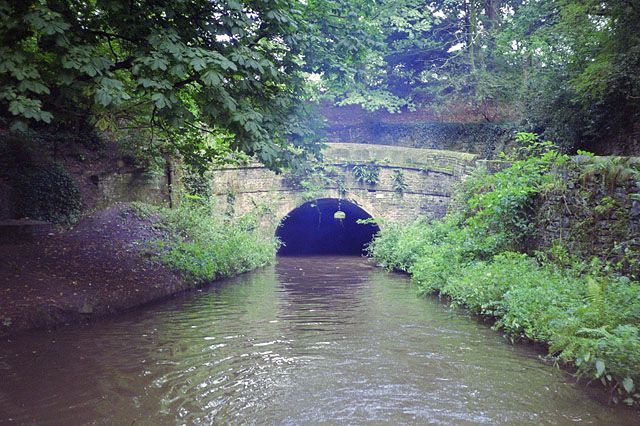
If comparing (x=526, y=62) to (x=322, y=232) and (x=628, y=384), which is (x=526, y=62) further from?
(x=628, y=384)

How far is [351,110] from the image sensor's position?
28.1 m

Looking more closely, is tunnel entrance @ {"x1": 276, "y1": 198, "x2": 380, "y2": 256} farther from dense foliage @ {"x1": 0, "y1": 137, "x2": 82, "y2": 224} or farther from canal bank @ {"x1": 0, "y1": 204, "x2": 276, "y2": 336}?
dense foliage @ {"x1": 0, "y1": 137, "x2": 82, "y2": 224}

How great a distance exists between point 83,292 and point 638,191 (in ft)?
24.0

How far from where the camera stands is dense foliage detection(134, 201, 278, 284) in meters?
10.6

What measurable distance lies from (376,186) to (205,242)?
647 cm

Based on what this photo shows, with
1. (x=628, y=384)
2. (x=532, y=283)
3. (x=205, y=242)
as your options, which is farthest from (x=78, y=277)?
(x=628, y=384)

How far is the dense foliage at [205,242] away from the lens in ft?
34.8

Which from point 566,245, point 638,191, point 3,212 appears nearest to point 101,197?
point 3,212

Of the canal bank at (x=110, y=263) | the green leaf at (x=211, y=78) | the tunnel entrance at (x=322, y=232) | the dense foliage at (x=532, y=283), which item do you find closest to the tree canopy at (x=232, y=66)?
the green leaf at (x=211, y=78)

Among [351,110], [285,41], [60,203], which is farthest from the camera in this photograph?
[351,110]

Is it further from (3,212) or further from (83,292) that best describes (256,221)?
(83,292)

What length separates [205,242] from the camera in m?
13.0

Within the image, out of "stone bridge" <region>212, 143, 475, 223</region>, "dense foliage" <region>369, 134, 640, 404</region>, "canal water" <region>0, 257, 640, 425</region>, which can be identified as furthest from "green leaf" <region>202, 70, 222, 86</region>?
"stone bridge" <region>212, 143, 475, 223</region>

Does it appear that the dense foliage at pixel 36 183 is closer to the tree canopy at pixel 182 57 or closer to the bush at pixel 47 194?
the bush at pixel 47 194
